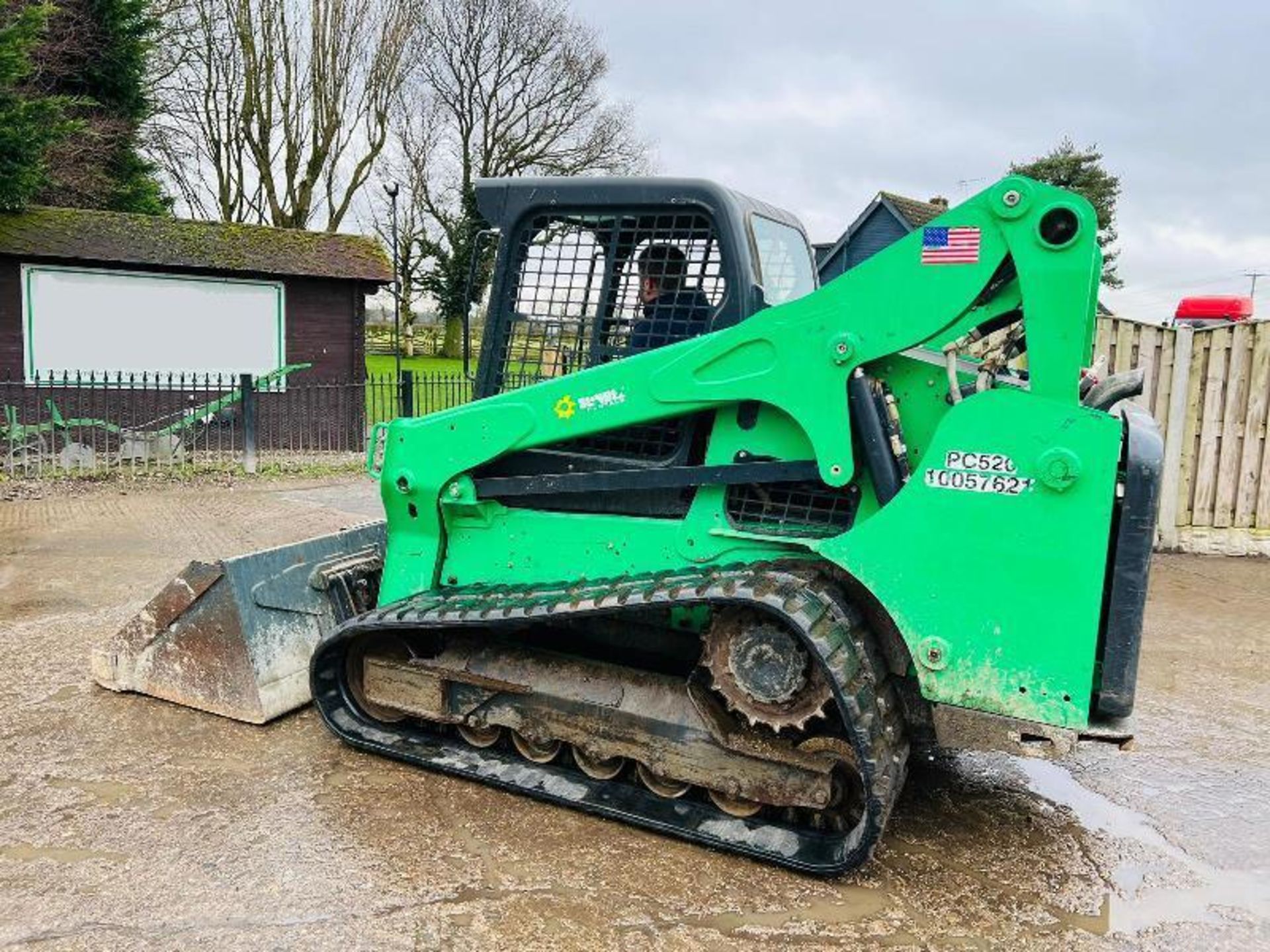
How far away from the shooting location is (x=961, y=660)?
3.22 meters

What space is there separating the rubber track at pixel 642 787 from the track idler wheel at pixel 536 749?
0.03m

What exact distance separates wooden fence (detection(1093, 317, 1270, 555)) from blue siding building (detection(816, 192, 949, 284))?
12.1m

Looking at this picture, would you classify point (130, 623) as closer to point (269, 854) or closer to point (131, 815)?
point (131, 815)

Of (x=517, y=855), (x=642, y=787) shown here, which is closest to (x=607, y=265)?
(x=642, y=787)

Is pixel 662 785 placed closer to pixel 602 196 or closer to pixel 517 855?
pixel 517 855

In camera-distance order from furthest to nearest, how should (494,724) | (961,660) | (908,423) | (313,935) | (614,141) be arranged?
(614,141) < (494,724) < (908,423) < (961,660) < (313,935)

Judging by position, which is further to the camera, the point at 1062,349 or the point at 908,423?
the point at 908,423

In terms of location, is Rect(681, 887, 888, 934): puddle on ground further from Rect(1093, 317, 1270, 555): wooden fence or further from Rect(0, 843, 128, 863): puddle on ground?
Rect(1093, 317, 1270, 555): wooden fence

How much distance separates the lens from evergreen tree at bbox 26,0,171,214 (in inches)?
648

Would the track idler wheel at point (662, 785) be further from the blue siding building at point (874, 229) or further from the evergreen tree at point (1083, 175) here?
the evergreen tree at point (1083, 175)

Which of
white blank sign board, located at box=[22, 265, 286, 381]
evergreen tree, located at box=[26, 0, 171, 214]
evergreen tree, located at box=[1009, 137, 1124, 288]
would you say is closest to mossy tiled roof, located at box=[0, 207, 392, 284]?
white blank sign board, located at box=[22, 265, 286, 381]

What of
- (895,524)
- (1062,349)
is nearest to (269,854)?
(895,524)

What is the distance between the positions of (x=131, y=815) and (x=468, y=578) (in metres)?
1.45

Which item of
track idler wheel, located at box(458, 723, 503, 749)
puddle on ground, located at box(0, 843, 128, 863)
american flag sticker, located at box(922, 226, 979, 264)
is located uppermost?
american flag sticker, located at box(922, 226, 979, 264)
